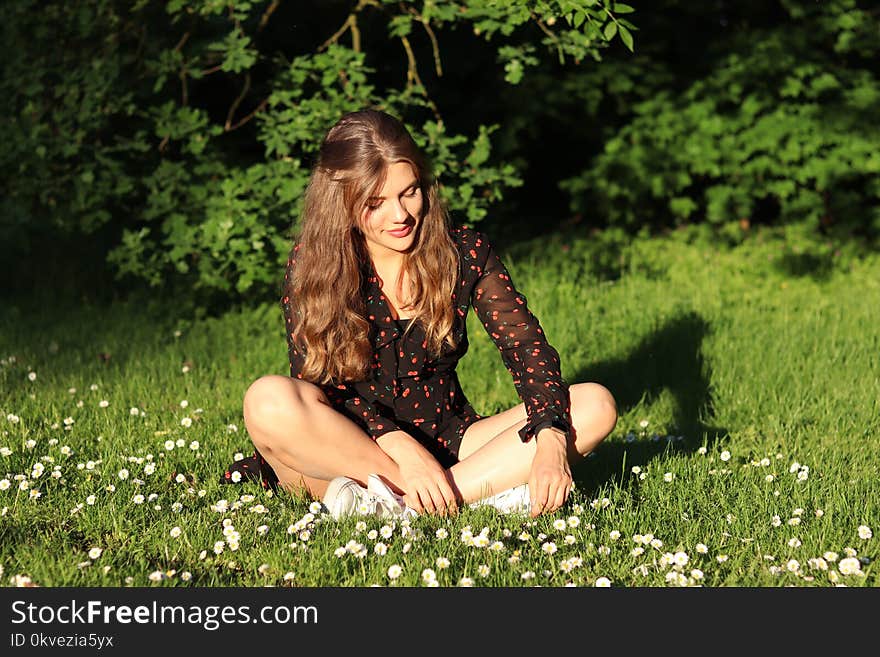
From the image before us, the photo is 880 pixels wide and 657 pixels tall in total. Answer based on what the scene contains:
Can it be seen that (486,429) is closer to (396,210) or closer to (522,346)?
(522,346)

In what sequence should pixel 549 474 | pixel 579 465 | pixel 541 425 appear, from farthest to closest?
pixel 579 465 < pixel 541 425 < pixel 549 474

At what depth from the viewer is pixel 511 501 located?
3436 mm

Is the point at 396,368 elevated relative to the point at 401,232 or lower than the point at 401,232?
lower

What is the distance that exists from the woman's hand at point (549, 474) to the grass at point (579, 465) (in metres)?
0.07

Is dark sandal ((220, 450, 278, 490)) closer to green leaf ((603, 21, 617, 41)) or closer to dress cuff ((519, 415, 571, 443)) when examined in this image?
dress cuff ((519, 415, 571, 443))

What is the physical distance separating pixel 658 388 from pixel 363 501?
2.07m

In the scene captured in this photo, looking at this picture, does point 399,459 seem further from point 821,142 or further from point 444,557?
point 821,142

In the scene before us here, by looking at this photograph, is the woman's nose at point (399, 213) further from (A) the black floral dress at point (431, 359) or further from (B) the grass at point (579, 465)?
(B) the grass at point (579, 465)

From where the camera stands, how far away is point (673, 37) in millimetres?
8875

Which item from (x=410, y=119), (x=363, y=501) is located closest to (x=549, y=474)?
(x=363, y=501)

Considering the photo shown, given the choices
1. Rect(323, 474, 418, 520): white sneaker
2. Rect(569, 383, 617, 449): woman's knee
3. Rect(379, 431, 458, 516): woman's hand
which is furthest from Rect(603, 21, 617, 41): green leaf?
Rect(323, 474, 418, 520): white sneaker

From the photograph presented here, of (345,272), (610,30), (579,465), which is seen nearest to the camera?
(345,272)

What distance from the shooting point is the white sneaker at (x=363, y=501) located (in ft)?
11.0

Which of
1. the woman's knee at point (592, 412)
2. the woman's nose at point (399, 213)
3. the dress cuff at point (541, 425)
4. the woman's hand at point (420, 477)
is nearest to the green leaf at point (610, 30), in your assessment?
the woman's nose at point (399, 213)
